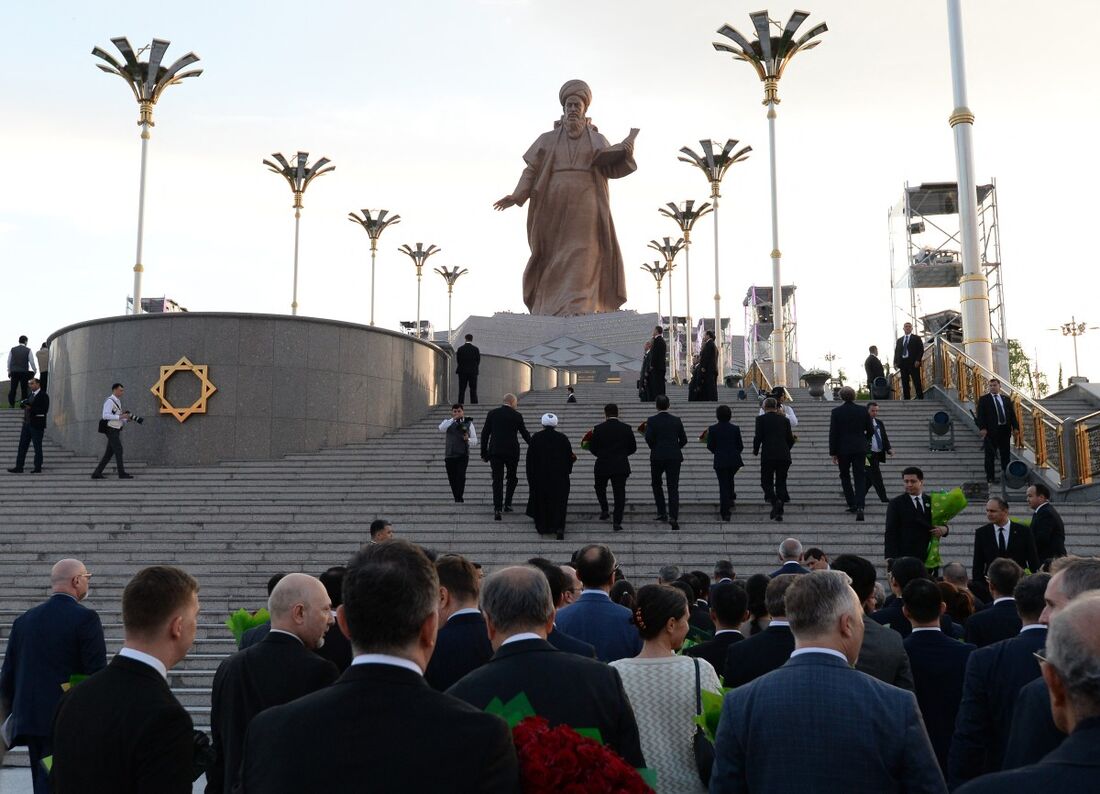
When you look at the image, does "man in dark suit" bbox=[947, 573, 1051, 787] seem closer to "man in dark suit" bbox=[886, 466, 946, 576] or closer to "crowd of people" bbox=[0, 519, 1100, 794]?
"crowd of people" bbox=[0, 519, 1100, 794]

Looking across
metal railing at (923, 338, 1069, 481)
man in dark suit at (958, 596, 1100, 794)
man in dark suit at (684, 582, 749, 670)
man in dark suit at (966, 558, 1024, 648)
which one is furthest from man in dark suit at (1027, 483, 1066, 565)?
man in dark suit at (958, 596, 1100, 794)

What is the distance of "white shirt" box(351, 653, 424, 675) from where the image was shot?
241 centimetres

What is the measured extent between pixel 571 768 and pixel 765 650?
2.20m

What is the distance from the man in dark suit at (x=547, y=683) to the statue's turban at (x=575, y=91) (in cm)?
2987

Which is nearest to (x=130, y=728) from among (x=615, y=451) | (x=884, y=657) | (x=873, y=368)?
(x=884, y=657)

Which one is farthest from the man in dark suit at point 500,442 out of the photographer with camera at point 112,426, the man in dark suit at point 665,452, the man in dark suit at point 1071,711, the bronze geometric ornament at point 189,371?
the man in dark suit at point 1071,711

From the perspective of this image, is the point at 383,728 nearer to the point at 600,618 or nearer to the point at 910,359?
the point at 600,618

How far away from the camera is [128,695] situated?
309 centimetres

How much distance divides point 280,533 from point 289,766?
10.7m

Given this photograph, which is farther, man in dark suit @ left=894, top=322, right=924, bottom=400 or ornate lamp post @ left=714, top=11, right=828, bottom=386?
ornate lamp post @ left=714, top=11, right=828, bottom=386

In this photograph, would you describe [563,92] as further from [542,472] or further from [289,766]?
[289,766]

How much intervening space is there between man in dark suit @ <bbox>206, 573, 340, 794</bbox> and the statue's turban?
29.2 m

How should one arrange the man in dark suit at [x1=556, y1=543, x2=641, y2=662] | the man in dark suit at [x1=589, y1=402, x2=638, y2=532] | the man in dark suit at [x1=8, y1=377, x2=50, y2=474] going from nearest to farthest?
the man in dark suit at [x1=556, y1=543, x2=641, y2=662] → the man in dark suit at [x1=589, y1=402, x2=638, y2=532] → the man in dark suit at [x1=8, y1=377, x2=50, y2=474]

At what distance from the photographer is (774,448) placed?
12.8 m
